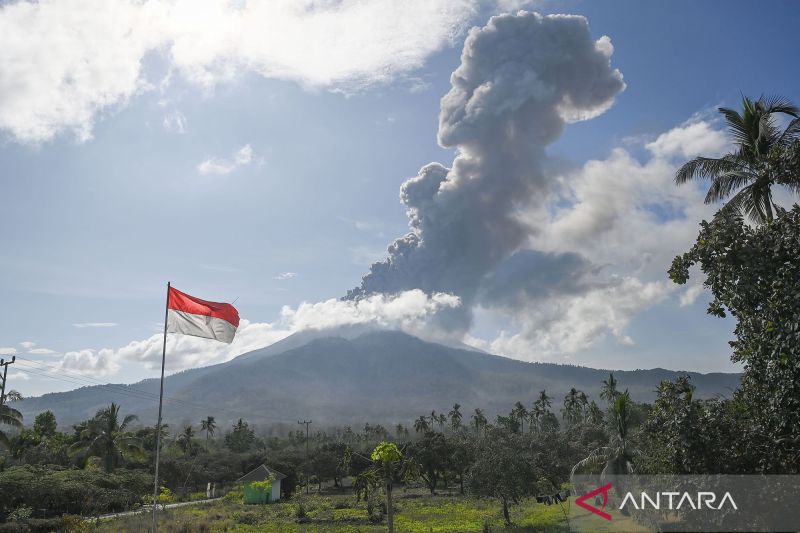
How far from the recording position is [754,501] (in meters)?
12.3

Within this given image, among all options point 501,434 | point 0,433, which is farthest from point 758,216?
point 0,433

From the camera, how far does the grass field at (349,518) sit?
124 feet

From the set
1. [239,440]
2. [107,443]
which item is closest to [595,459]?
[107,443]

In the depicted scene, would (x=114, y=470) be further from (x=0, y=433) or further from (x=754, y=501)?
(x=754, y=501)

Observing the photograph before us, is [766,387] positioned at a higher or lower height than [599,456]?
higher

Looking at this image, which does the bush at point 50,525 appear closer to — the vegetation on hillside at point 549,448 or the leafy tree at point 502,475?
the vegetation on hillside at point 549,448

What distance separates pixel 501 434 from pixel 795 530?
1550 inches

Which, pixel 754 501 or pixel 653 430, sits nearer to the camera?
pixel 754 501

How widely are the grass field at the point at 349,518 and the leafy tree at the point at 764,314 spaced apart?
88.8ft

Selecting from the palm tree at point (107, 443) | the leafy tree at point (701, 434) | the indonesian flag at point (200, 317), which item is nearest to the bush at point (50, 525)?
the indonesian flag at point (200, 317)

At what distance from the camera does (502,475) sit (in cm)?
4128

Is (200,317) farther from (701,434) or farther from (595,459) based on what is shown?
(595,459)

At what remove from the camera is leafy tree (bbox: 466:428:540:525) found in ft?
136

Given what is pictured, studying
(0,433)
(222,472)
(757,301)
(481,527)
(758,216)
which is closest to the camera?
(757,301)
